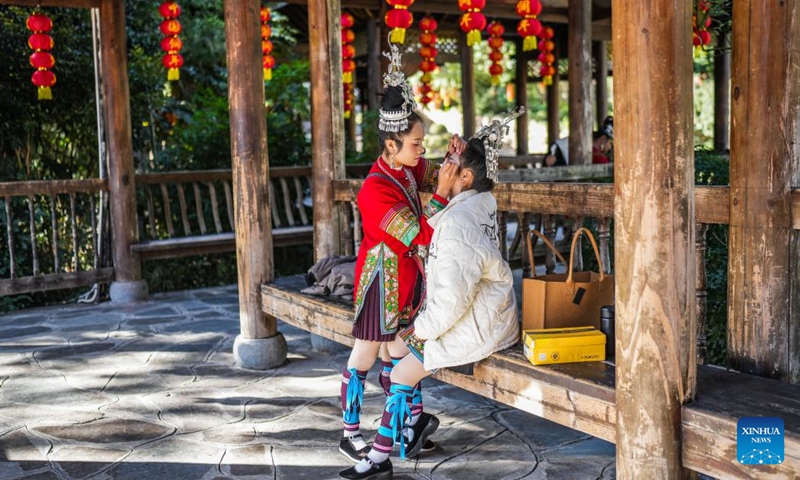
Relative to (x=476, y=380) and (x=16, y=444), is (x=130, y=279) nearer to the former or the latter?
(x=16, y=444)

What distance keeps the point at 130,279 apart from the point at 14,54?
10.3 feet

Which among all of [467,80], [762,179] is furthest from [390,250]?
[467,80]

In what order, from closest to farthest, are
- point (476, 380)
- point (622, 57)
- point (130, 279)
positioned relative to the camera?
point (622, 57) < point (476, 380) < point (130, 279)

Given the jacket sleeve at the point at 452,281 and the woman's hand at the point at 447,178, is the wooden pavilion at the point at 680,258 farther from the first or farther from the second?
the woman's hand at the point at 447,178

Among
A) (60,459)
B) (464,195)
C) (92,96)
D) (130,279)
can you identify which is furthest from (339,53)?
(92,96)

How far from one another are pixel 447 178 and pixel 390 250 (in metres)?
0.56

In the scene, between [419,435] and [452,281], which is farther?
[419,435]

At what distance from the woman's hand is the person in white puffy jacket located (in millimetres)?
21

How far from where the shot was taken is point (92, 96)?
983 cm

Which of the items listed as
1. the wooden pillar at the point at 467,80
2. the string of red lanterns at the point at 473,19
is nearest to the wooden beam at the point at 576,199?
the string of red lanterns at the point at 473,19

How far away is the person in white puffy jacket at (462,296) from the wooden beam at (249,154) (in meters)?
2.27

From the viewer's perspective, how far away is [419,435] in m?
3.96

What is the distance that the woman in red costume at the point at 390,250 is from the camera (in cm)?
367

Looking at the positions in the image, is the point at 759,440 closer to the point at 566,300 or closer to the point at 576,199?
the point at 566,300
